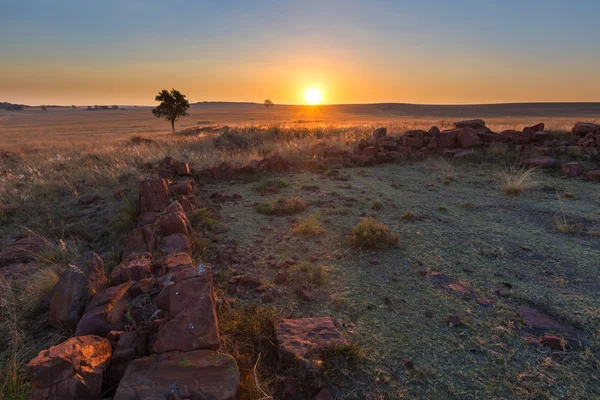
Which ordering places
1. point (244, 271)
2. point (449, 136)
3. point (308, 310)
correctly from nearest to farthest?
point (308, 310) → point (244, 271) → point (449, 136)

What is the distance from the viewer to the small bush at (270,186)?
7.57 m

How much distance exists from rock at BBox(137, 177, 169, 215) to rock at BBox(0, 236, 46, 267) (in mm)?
A: 1414

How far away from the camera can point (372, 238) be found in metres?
4.67

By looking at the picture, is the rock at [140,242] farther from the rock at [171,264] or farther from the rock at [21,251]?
the rock at [21,251]

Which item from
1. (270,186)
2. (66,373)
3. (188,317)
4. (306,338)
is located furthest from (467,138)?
(66,373)

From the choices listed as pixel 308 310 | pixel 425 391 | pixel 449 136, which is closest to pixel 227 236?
pixel 308 310

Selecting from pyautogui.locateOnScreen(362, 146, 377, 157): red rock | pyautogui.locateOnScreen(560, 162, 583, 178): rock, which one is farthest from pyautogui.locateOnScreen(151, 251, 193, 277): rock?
pyautogui.locateOnScreen(560, 162, 583, 178): rock

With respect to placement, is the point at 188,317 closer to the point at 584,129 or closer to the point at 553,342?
the point at 553,342

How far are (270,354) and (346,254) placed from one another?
2.06 meters

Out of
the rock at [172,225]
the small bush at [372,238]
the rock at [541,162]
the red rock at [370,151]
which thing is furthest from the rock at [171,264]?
the rock at [541,162]

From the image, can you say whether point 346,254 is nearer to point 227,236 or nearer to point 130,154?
point 227,236

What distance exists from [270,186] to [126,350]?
5.55 metres

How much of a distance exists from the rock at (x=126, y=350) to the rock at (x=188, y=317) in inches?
6.9

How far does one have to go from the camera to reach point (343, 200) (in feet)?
22.6
